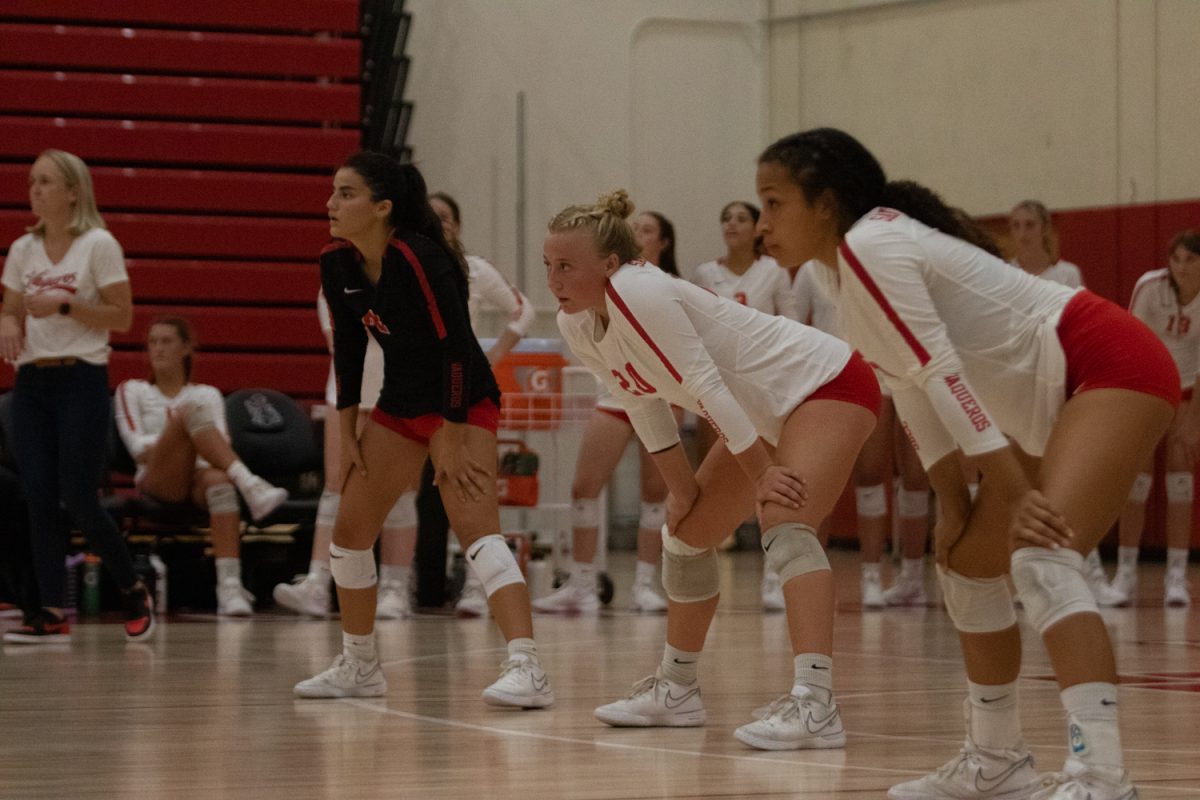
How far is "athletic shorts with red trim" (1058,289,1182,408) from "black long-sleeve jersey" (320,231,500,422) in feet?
6.93

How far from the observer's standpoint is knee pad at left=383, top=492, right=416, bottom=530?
813 cm

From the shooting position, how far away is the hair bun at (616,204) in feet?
15.7

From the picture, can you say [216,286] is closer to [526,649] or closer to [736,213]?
[736,213]

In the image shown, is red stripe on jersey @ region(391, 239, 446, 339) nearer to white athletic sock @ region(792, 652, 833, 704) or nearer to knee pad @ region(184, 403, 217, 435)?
white athletic sock @ region(792, 652, 833, 704)

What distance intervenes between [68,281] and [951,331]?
4.53m

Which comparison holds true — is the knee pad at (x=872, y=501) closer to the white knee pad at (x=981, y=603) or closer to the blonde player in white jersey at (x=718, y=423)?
the blonde player in white jersey at (x=718, y=423)

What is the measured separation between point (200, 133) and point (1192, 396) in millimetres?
6608

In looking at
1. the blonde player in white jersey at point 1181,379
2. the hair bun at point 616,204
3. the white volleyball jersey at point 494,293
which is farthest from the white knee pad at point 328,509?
the blonde player in white jersey at point 1181,379

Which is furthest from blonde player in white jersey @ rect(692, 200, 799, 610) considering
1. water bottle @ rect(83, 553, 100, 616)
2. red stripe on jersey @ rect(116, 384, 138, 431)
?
water bottle @ rect(83, 553, 100, 616)

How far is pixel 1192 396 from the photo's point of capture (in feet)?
29.1

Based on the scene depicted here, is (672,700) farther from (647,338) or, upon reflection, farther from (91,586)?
(91,586)

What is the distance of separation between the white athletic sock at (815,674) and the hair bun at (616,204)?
1.29 m

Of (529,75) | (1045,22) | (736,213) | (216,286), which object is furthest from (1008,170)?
(216,286)

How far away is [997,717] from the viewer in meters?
3.56
